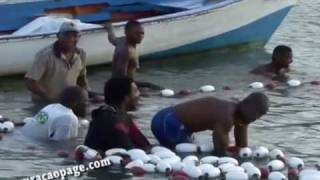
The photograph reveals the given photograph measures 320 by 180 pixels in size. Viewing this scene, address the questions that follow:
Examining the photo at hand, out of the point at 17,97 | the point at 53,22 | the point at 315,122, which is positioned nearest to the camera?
the point at 315,122

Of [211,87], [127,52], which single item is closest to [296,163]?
[127,52]

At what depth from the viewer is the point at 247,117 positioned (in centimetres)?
1055

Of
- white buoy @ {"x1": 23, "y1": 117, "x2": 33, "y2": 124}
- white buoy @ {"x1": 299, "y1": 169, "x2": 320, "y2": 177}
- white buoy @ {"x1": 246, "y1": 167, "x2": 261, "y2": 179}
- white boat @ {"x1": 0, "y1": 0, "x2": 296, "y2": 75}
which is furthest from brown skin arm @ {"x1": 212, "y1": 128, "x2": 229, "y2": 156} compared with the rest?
white boat @ {"x1": 0, "y1": 0, "x2": 296, "y2": 75}

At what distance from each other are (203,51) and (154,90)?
3195 millimetres

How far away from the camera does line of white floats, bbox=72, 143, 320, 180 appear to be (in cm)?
1012

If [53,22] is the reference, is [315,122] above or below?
below

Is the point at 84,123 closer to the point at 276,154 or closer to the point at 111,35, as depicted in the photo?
the point at 276,154

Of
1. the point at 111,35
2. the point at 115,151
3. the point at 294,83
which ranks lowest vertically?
the point at 294,83

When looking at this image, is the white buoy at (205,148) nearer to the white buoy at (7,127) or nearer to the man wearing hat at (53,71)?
the white buoy at (7,127)

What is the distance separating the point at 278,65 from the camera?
16.0 metres

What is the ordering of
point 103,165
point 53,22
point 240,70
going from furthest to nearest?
1. point 240,70
2. point 53,22
3. point 103,165

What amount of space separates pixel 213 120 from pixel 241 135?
385mm

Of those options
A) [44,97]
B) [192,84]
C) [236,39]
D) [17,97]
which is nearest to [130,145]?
[44,97]

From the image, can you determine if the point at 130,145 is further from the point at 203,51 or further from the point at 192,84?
the point at 203,51
